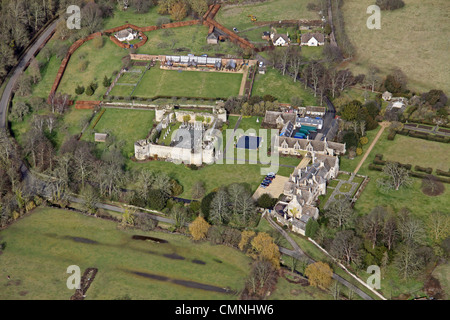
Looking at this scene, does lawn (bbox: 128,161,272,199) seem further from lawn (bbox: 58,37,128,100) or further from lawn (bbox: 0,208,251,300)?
lawn (bbox: 58,37,128,100)

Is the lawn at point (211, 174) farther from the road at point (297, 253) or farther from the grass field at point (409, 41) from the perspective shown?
the grass field at point (409, 41)

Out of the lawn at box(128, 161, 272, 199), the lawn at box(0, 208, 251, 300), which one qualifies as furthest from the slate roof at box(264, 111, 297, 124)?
the lawn at box(0, 208, 251, 300)

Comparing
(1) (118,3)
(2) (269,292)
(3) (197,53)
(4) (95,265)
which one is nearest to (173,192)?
(4) (95,265)

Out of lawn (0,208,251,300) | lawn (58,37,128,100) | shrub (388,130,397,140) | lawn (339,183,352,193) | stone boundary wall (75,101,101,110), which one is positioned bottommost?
lawn (0,208,251,300)

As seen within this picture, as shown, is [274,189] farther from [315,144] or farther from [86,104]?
[86,104]

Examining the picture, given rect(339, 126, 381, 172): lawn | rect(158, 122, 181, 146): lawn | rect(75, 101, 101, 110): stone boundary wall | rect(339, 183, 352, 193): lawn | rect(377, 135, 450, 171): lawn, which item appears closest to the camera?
rect(339, 183, 352, 193): lawn

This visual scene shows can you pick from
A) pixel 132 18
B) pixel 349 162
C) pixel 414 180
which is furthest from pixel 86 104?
pixel 414 180
